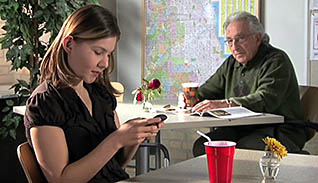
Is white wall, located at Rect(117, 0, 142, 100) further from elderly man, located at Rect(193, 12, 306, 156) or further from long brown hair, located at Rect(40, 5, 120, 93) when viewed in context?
long brown hair, located at Rect(40, 5, 120, 93)

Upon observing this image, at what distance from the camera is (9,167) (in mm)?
4453

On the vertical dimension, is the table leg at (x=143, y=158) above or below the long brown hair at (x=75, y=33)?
below

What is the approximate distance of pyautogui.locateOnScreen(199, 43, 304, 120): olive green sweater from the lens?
3445 mm

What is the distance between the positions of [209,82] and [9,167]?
162cm

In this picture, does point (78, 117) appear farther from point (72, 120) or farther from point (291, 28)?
point (291, 28)

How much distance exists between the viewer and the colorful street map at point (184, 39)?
4.68m

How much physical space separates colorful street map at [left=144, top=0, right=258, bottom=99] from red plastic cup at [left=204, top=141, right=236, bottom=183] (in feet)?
10.0

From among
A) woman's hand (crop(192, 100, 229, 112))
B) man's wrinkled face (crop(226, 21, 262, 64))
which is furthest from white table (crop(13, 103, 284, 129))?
man's wrinkled face (crop(226, 21, 262, 64))

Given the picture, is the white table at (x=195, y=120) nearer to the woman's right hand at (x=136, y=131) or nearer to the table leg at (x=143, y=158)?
the table leg at (x=143, y=158)

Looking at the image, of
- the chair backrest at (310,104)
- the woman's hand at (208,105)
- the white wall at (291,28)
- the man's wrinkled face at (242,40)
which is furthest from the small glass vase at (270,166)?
the white wall at (291,28)

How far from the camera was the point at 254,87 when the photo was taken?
363 cm

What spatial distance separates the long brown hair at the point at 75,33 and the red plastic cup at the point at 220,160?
59 cm

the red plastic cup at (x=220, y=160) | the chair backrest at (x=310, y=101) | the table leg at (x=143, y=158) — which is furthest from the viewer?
the chair backrest at (x=310, y=101)

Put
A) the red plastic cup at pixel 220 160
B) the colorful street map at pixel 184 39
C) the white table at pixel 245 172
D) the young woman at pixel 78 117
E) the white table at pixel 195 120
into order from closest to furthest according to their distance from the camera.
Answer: the red plastic cup at pixel 220 160, the white table at pixel 245 172, the young woman at pixel 78 117, the white table at pixel 195 120, the colorful street map at pixel 184 39
